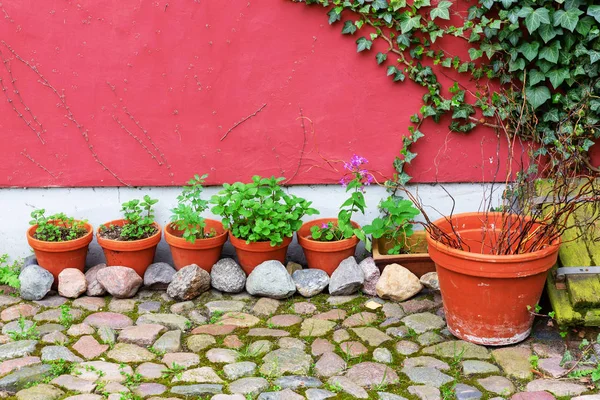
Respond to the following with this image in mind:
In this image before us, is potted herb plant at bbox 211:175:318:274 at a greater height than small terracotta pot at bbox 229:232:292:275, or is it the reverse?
potted herb plant at bbox 211:175:318:274

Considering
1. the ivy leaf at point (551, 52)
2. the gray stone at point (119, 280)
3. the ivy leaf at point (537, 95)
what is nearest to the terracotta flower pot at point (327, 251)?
the gray stone at point (119, 280)

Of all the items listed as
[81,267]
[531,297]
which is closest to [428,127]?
[531,297]

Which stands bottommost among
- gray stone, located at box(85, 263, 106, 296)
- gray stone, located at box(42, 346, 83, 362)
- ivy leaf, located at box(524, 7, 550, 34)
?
gray stone, located at box(42, 346, 83, 362)

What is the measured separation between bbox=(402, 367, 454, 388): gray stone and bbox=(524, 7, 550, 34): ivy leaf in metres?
2.31

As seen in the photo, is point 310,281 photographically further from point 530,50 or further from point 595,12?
point 595,12

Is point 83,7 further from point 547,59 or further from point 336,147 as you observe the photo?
point 547,59

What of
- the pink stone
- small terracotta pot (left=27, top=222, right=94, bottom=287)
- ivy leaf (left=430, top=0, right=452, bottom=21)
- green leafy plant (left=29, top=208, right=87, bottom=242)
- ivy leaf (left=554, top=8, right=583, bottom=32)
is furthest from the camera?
green leafy plant (left=29, top=208, right=87, bottom=242)

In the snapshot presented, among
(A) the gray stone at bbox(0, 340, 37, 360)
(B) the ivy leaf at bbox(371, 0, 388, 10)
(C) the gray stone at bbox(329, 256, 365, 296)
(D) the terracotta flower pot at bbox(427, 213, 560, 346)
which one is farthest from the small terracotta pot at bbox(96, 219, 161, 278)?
(B) the ivy leaf at bbox(371, 0, 388, 10)

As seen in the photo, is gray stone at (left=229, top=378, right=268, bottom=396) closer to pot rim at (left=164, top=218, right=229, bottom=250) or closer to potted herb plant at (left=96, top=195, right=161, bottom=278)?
pot rim at (left=164, top=218, right=229, bottom=250)

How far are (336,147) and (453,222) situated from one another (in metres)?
1.14

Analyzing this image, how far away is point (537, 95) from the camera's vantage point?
17.0ft

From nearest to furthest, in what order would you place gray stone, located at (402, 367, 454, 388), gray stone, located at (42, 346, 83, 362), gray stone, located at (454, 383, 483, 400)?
gray stone, located at (454, 383, 483, 400) < gray stone, located at (402, 367, 454, 388) < gray stone, located at (42, 346, 83, 362)

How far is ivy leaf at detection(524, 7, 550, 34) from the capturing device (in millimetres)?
4938

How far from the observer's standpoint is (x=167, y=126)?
5605mm
